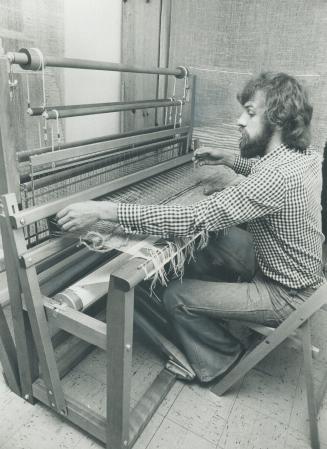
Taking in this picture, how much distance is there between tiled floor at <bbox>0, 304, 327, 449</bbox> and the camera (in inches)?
56.6

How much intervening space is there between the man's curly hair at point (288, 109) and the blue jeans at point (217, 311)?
2.07 feet

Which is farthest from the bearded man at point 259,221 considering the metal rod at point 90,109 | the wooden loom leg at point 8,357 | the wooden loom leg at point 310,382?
the wooden loom leg at point 8,357

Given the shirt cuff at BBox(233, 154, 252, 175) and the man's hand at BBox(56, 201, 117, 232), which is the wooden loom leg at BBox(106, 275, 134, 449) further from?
the shirt cuff at BBox(233, 154, 252, 175)

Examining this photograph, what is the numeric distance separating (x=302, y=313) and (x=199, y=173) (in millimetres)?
1023

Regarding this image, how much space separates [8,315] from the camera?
2078mm

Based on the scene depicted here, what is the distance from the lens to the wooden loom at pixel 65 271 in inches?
44.6

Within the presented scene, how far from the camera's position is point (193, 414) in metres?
1.57

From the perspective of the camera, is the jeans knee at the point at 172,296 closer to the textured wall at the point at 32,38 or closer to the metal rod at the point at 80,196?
the metal rod at the point at 80,196

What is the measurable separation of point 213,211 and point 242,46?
141cm

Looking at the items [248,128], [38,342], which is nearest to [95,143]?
[248,128]

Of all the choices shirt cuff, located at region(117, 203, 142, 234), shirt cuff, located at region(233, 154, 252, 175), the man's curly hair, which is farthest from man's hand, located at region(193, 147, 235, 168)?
shirt cuff, located at region(117, 203, 142, 234)

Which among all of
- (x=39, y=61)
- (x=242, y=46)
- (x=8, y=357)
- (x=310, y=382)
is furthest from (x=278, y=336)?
(x=242, y=46)

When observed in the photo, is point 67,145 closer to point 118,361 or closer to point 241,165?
point 118,361

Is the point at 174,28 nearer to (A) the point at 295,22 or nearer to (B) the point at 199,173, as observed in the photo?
(A) the point at 295,22
